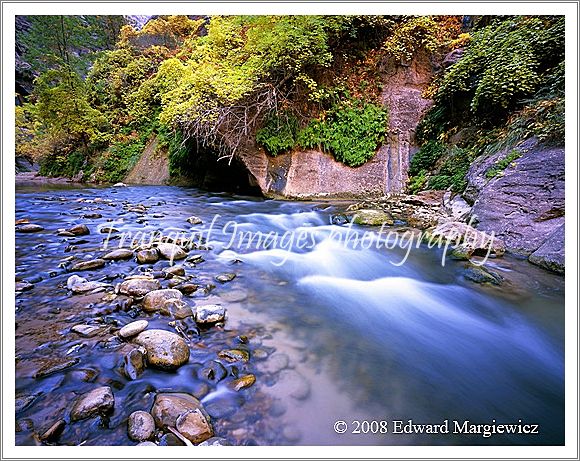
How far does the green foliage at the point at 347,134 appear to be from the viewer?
→ 6.92 meters

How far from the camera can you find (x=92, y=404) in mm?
1301

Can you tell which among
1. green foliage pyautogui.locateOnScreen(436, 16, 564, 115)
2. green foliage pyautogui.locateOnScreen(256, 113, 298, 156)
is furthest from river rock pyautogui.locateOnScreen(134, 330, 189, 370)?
green foliage pyautogui.locateOnScreen(256, 113, 298, 156)

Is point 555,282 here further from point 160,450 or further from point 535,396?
point 160,450

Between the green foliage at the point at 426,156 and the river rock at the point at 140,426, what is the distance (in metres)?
6.64

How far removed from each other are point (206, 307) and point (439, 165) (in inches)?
231

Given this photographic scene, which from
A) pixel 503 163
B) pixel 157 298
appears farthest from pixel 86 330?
pixel 503 163

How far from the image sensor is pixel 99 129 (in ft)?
39.1

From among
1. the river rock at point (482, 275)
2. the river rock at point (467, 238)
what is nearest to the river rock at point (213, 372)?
the river rock at point (482, 275)

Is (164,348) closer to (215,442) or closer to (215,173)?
(215,442)

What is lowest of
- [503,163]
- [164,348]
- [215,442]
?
[215,442]

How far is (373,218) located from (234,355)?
11.7 feet

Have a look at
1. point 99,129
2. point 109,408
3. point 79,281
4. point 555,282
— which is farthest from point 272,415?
point 99,129

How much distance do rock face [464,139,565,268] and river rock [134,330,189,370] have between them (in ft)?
11.4

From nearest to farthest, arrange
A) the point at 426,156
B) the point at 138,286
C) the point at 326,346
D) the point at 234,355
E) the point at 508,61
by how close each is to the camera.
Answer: the point at 234,355, the point at 326,346, the point at 138,286, the point at 508,61, the point at 426,156
